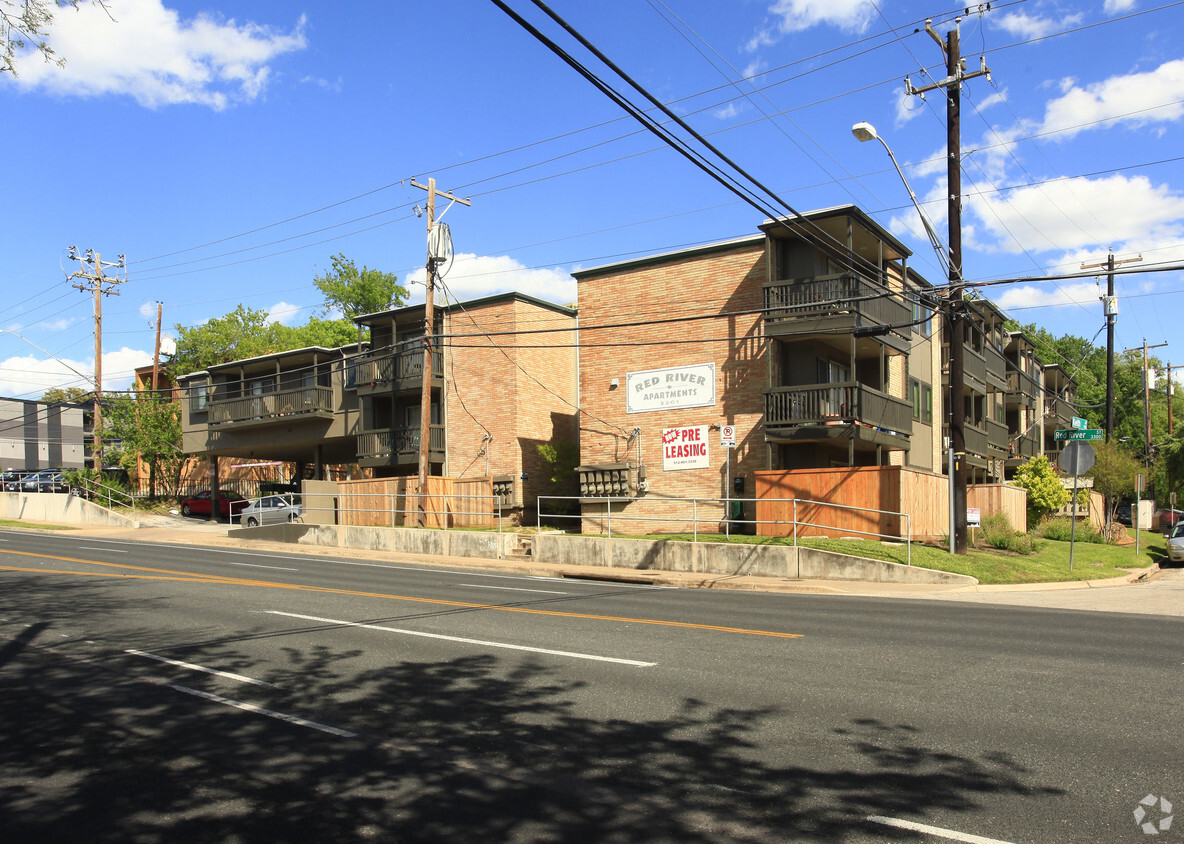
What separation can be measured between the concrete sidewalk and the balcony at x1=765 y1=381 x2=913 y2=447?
6.82 metres

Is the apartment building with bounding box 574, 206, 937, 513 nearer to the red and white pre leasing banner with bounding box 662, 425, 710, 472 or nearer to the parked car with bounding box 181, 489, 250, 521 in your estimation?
the red and white pre leasing banner with bounding box 662, 425, 710, 472

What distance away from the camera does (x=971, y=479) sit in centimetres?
3991

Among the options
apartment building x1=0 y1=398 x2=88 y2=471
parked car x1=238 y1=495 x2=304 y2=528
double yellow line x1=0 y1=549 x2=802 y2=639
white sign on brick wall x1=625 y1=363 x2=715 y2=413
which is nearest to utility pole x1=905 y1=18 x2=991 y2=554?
white sign on brick wall x1=625 y1=363 x2=715 y2=413

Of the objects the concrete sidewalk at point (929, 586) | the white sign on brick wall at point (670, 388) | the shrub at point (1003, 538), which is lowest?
the concrete sidewalk at point (929, 586)

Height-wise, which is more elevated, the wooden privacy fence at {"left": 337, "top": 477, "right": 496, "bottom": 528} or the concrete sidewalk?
the wooden privacy fence at {"left": 337, "top": 477, "right": 496, "bottom": 528}

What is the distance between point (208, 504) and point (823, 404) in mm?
32879

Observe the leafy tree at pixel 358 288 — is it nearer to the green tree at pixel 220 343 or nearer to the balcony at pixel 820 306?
the green tree at pixel 220 343

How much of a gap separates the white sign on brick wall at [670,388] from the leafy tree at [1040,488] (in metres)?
14.3

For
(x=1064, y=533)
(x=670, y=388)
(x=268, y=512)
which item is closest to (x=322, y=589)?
(x=670, y=388)

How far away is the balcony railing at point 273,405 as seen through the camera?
1511 inches

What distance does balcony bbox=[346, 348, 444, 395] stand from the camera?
3431cm

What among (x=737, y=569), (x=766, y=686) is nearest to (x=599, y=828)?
(x=766, y=686)

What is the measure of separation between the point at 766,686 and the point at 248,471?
46595 mm

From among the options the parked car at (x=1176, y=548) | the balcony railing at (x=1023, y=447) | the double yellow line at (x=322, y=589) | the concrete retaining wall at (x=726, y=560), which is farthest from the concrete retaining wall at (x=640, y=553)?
the balcony railing at (x=1023, y=447)
